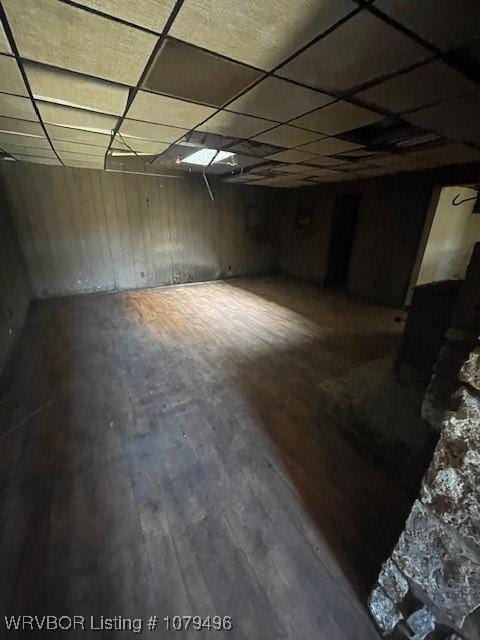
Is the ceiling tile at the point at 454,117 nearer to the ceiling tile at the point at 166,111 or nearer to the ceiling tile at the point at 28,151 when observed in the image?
the ceiling tile at the point at 166,111

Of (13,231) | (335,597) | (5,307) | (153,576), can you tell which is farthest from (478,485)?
(13,231)

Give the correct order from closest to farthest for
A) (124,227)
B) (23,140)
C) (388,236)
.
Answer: (23,140) → (388,236) → (124,227)

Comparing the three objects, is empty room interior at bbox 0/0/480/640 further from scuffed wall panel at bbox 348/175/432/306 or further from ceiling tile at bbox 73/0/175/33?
scuffed wall panel at bbox 348/175/432/306

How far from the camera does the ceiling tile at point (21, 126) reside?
224cm

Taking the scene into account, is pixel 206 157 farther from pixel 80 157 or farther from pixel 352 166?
pixel 352 166

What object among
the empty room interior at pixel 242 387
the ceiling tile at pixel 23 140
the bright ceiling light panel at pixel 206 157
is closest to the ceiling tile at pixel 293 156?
the empty room interior at pixel 242 387

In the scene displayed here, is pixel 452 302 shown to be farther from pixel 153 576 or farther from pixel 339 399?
pixel 153 576

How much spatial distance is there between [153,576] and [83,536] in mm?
404

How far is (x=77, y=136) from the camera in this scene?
8.74ft

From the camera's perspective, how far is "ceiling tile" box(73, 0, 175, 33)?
→ 3.20 ft

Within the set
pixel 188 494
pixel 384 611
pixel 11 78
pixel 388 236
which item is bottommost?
pixel 188 494

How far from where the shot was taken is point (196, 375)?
2609mm

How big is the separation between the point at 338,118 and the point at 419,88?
0.58m

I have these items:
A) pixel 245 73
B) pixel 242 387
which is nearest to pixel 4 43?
pixel 245 73
